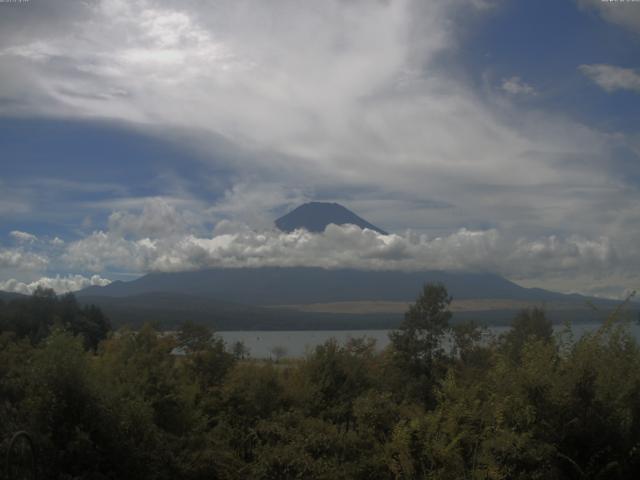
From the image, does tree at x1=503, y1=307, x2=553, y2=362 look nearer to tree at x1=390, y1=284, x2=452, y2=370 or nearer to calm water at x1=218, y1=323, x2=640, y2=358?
calm water at x1=218, y1=323, x2=640, y2=358

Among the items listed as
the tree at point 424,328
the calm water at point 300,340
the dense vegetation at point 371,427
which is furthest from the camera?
the tree at point 424,328

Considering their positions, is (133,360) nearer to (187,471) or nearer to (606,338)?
(187,471)

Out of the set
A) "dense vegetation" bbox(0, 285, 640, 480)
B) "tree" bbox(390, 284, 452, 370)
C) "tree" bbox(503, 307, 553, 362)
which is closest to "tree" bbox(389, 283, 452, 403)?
"tree" bbox(390, 284, 452, 370)

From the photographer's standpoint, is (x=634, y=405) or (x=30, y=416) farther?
(x=634, y=405)

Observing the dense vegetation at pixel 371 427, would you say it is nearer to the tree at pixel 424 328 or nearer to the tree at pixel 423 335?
the tree at pixel 423 335

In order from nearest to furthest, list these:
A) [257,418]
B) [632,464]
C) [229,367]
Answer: [632,464], [257,418], [229,367]

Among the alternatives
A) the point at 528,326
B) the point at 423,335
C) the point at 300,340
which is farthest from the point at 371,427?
the point at 300,340

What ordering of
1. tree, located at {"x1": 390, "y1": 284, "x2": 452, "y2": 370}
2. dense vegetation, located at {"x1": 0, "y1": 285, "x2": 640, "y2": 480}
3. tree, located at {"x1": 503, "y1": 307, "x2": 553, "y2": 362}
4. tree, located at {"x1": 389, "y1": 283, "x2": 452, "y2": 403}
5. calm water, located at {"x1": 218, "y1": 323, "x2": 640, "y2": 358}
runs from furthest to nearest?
tree, located at {"x1": 390, "y1": 284, "x2": 452, "y2": 370}, tree, located at {"x1": 503, "y1": 307, "x2": 553, "y2": 362}, tree, located at {"x1": 389, "y1": 283, "x2": 452, "y2": 403}, calm water, located at {"x1": 218, "y1": 323, "x2": 640, "y2": 358}, dense vegetation, located at {"x1": 0, "y1": 285, "x2": 640, "y2": 480}

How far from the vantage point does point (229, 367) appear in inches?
890

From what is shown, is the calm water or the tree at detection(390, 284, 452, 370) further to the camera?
the tree at detection(390, 284, 452, 370)

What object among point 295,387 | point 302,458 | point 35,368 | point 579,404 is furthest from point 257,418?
point 579,404

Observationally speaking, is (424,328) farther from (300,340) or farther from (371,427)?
(300,340)

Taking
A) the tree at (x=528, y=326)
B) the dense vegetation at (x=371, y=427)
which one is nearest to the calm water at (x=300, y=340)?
the tree at (x=528, y=326)

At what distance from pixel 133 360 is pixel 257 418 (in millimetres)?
3482
